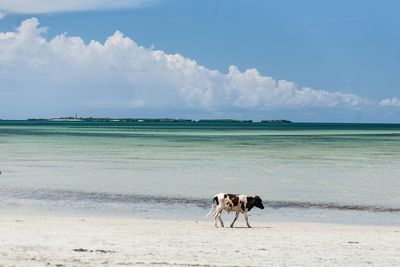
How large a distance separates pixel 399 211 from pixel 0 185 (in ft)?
58.7

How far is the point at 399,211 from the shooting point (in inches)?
894

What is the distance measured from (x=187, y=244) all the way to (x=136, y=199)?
11426mm

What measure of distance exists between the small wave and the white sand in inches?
195

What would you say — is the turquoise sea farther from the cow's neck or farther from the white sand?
the white sand

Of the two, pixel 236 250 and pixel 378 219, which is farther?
pixel 378 219

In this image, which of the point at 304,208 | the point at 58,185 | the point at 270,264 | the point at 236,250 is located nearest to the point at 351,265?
the point at 270,264

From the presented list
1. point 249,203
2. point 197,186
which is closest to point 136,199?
point 197,186

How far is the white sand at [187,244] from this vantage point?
1229cm

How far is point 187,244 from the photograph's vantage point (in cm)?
1420

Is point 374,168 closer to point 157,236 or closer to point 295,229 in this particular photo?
point 295,229

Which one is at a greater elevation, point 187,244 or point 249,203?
point 249,203

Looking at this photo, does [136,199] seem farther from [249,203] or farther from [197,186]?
[249,203]

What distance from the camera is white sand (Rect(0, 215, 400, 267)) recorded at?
12.3m

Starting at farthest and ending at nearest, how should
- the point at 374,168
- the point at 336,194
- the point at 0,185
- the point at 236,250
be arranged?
the point at 374,168 → the point at 0,185 → the point at 336,194 → the point at 236,250
